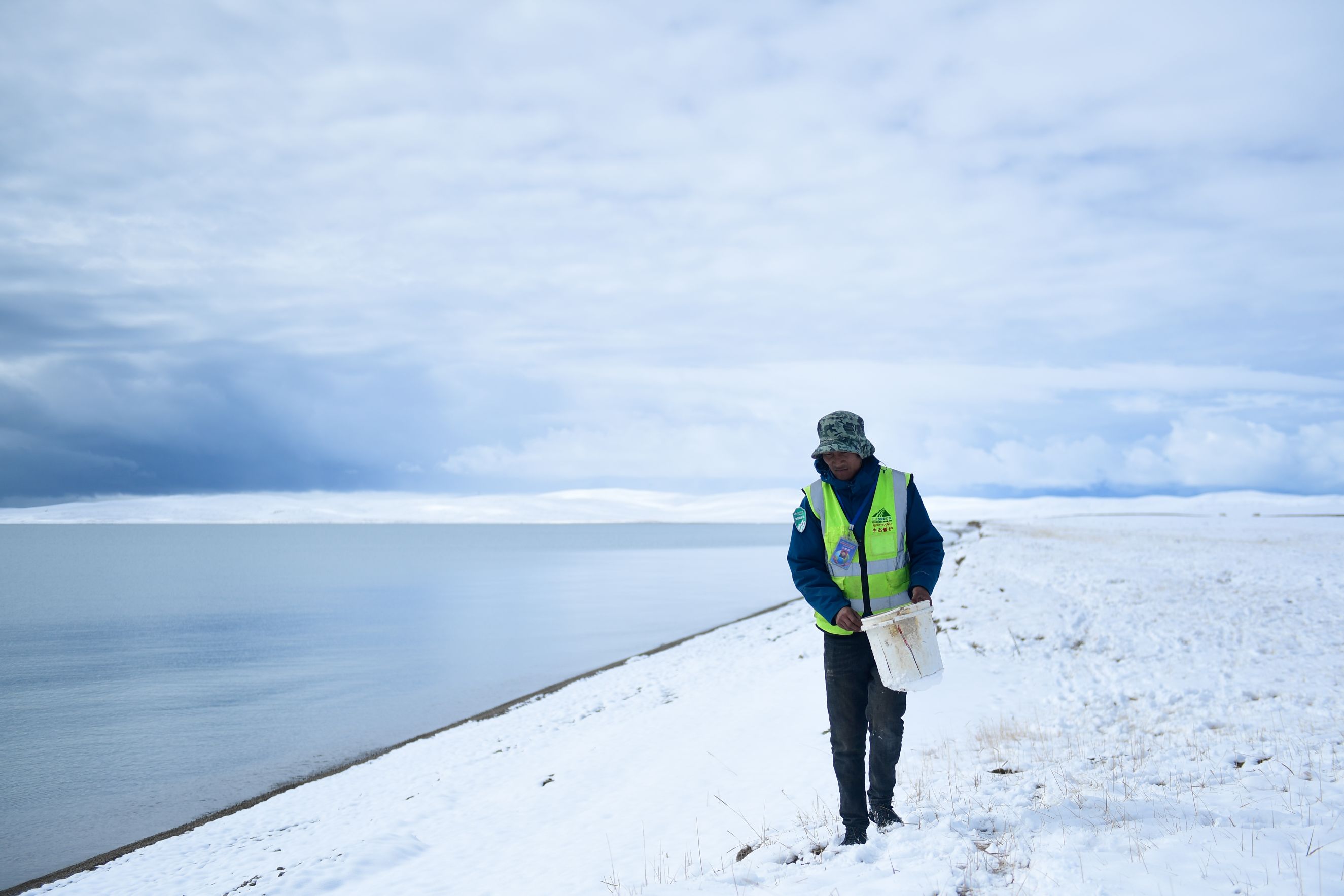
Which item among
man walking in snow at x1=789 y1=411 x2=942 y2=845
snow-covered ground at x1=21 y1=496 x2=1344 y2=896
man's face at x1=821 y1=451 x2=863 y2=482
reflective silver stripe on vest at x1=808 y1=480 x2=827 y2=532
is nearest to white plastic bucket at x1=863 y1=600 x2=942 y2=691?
man walking in snow at x1=789 y1=411 x2=942 y2=845

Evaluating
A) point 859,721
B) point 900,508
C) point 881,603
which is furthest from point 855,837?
point 900,508

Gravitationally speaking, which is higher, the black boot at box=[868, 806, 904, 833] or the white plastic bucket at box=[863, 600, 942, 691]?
the white plastic bucket at box=[863, 600, 942, 691]

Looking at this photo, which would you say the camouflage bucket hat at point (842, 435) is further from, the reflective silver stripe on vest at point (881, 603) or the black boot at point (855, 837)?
the black boot at point (855, 837)

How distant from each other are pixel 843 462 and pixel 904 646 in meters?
1.18

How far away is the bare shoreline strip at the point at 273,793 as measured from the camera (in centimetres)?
1117

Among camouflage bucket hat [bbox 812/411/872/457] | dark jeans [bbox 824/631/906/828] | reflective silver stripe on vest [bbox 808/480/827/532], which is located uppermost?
camouflage bucket hat [bbox 812/411/872/457]

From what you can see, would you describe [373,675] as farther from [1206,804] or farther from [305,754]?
[1206,804]

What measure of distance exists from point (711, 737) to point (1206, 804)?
266 inches

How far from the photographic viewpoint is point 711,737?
11172 millimetres

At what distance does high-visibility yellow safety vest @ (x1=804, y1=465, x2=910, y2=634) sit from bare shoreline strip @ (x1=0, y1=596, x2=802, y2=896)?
39.2 feet

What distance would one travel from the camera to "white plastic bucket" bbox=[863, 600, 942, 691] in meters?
4.86

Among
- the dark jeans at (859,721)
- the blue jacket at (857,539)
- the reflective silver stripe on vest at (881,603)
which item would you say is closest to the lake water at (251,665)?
the dark jeans at (859,721)

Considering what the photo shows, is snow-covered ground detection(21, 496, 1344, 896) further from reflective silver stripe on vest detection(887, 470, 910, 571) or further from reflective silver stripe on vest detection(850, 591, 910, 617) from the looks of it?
reflective silver stripe on vest detection(887, 470, 910, 571)

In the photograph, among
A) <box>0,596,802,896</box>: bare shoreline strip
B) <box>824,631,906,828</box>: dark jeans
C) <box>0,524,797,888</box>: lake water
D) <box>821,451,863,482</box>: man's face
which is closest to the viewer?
<box>821,451,863,482</box>: man's face
